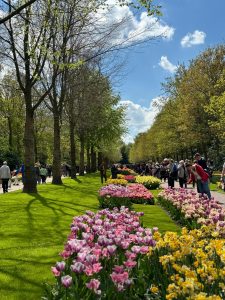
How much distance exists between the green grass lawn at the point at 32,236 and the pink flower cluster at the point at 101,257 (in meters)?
1.32

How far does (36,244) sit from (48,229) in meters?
1.95

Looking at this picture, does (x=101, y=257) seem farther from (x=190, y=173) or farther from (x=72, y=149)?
(x=72, y=149)

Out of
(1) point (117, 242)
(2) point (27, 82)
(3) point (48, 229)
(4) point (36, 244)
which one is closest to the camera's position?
(1) point (117, 242)

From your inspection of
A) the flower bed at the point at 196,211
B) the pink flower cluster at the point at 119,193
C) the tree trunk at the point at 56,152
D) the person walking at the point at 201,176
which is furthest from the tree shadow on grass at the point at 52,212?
the tree trunk at the point at 56,152

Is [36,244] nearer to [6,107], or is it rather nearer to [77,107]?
[77,107]

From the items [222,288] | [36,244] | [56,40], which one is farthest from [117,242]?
[56,40]

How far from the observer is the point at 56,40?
2434cm

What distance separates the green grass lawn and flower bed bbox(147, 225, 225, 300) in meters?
2.14

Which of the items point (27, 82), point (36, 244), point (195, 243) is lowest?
point (36, 244)

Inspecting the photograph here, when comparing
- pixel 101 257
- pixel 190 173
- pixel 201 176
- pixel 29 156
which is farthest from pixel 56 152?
pixel 101 257

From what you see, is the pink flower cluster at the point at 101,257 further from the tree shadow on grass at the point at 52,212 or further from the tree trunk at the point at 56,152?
the tree trunk at the point at 56,152

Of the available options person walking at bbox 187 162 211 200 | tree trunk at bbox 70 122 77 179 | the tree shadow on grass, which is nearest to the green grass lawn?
the tree shadow on grass

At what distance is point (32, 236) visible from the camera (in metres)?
10.7

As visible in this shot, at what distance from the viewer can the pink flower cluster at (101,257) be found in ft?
13.1
